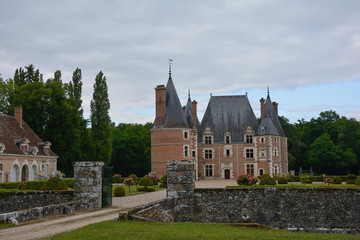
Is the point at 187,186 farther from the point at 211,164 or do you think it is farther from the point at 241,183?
the point at 211,164

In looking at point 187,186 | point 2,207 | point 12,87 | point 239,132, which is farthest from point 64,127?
point 187,186

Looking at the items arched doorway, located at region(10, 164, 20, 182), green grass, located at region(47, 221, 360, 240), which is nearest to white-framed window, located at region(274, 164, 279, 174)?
arched doorway, located at region(10, 164, 20, 182)

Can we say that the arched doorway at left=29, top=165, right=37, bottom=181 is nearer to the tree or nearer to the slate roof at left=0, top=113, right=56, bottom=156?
the slate roof at left=0, top=113, right=56, bottom=156

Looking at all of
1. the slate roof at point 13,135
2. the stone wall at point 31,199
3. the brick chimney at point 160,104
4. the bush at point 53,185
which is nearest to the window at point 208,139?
the brick chimney at point 160,104

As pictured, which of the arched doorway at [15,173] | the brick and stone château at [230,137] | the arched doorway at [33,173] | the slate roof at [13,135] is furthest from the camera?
the brick and stone château at [230,137]

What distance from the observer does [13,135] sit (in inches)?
1286

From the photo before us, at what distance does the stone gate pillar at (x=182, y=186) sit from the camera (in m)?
12.3

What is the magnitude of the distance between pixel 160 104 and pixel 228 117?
1085cm

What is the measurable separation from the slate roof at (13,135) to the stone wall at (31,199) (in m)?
17.4

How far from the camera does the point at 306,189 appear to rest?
13047 mm

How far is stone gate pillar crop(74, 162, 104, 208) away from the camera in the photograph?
12.4 m

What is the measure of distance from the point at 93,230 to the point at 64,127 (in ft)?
114

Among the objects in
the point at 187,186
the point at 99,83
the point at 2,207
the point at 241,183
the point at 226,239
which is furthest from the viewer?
the point at 99,83

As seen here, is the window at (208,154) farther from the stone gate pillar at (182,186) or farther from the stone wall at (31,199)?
the stone gate pillar at (182,186)
